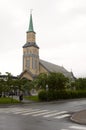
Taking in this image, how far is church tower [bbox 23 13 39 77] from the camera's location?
298ft

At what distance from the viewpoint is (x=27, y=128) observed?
14492 mm

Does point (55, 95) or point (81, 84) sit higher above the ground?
point (81, 84)

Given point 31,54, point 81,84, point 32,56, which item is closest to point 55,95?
point 81,84

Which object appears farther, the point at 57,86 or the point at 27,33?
the point at 27,33

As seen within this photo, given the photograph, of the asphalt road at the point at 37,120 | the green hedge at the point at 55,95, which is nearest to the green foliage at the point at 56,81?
the green hedge at the point at 55,95

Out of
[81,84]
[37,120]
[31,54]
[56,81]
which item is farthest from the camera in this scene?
[31,54]

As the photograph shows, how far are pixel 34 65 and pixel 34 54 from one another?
372 centimetres

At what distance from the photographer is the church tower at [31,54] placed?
90.9 meters

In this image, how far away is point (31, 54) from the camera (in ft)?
298

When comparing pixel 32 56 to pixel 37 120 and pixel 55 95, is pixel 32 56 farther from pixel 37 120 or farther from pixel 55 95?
pixel 37 120

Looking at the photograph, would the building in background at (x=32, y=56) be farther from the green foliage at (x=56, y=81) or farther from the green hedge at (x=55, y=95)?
the green foliage at (x=56, y=81)

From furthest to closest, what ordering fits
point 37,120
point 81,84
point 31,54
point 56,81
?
point 31,54, point 81,84, point 56,81, point 37,120

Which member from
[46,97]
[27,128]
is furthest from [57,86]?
[27,128]

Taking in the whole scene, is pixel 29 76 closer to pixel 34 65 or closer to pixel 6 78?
pixel 34 65
